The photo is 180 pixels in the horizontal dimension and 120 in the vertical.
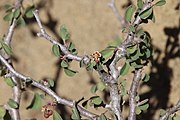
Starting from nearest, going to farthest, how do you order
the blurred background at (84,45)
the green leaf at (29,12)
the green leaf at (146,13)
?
1. the green leaf at (146,13)
2. the green leaf at (29,12)
3. the blurred background at (84,45)

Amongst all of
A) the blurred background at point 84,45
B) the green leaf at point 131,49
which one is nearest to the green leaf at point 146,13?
the green leaf at point 131,49

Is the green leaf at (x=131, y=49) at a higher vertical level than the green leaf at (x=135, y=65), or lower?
lower

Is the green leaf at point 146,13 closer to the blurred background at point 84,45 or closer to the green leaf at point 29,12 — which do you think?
the green leaf at point 29,12

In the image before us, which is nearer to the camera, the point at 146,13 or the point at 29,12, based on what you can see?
the point at 146,13

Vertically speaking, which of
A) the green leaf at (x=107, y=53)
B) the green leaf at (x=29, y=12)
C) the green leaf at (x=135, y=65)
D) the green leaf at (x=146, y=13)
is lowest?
the green leaf at (x=107, y=53)

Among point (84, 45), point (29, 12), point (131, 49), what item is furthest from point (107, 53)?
point (84, 45)

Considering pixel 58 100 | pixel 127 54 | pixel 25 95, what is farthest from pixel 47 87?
pixel 25 95

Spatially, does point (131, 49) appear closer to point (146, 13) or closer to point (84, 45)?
point (146, 13)

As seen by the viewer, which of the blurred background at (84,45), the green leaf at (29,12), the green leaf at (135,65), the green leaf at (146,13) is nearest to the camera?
the green leaf at (146,13)
